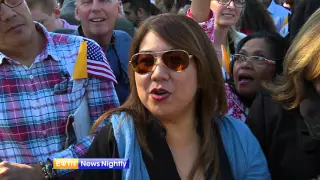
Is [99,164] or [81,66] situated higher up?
[81,66]

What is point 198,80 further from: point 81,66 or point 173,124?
point 81,66

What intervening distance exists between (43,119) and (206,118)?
2.48 ft

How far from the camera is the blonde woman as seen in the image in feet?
7.03

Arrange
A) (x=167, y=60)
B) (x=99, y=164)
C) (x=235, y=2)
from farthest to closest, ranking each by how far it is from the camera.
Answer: (x=235, y=2)
(x=167, y=60)
(x=99, y=164)

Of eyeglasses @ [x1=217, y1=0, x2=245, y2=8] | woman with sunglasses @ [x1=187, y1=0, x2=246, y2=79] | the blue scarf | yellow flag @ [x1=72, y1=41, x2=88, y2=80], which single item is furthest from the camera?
eyeglasses @ [x1=217, y1=0, x2=245, y2=8]

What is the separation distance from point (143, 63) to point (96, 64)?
58cm

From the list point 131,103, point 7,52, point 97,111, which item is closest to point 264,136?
point 131,103

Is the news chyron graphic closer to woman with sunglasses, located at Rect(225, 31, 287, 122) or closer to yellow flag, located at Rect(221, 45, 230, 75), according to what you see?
woman with sunglasses, located at Rect(225, 31, 287, 122)

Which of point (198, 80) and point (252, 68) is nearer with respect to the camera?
point (198, 80)

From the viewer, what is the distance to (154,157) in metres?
1.94

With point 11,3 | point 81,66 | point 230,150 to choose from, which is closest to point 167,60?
point 230,150

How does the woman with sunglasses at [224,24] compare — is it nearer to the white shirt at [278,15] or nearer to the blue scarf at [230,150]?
the blue scarf at [230,150]

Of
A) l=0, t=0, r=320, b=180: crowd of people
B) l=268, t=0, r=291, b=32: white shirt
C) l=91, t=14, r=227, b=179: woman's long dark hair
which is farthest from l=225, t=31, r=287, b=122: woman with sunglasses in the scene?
l=268, t=0, r=291, b=32: white shirt

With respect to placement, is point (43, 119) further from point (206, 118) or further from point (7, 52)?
point (206, 118)
